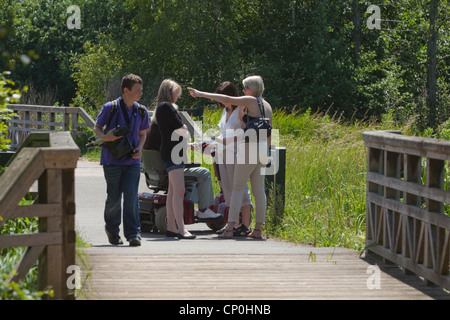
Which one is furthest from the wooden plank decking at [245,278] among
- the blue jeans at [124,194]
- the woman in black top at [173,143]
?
the woman in black top at [173,143]

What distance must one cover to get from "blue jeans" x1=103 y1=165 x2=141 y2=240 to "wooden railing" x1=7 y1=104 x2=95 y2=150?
12892 millimetres

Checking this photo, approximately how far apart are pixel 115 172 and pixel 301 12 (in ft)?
88.6

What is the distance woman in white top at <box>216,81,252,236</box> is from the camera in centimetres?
903

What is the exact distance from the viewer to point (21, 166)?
194 inches

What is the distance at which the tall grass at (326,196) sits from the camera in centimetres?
930

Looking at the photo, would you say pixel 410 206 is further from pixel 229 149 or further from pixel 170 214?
pixel 170 214

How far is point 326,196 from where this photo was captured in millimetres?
11328

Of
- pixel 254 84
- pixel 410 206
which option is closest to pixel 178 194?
pixel 254 84

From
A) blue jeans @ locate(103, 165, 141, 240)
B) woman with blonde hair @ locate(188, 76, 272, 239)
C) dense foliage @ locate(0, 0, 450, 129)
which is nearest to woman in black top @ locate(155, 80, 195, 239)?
Result: woman with blonde hair @ locate(188, 76, 272, 239)

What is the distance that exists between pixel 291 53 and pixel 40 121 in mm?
14267

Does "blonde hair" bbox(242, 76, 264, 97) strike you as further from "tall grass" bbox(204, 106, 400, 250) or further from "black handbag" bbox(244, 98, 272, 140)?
"tall grass" bbox(204, 106, 400, 250)

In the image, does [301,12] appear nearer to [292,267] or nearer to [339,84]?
[339,84]

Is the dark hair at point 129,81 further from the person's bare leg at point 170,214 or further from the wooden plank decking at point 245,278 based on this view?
the wooden plank decking at point 245,278
